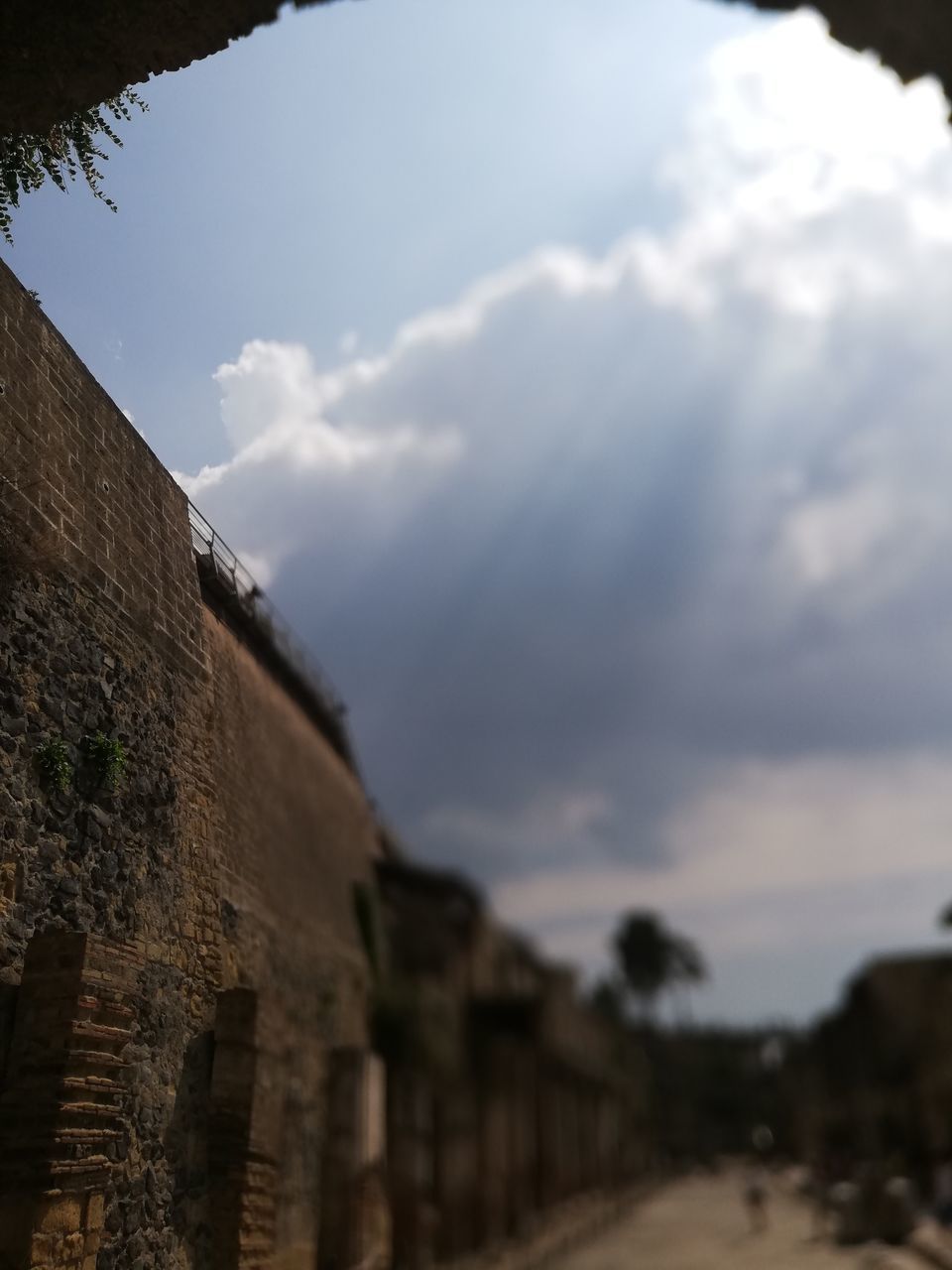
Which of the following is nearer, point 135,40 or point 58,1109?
point 58,1109

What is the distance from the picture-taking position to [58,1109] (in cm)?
524

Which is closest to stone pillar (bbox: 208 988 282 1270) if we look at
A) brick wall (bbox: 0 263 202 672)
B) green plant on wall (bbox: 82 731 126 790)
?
green plant on wall (bbox: 82 731 126 790)

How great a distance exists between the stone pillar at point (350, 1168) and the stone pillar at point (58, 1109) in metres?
4.25

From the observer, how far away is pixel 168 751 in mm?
7035

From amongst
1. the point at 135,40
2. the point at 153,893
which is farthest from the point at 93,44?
the point at 153,893

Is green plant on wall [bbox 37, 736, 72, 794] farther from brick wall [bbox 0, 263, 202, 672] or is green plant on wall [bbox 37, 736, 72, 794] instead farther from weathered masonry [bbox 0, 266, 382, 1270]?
brick wall [bbox 0, 263, 202, 672]

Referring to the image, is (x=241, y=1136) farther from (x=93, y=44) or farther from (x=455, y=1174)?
(x=455, y=1174)

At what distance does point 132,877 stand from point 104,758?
733mm

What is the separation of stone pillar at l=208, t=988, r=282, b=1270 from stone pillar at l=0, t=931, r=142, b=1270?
135cm

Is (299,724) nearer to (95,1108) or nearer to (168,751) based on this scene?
(168,751)

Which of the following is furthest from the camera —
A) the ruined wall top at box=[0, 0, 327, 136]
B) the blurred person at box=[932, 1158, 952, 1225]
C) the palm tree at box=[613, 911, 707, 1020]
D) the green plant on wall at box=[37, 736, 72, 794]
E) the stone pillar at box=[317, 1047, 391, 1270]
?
the palm tree at box=[613, 911, 707, 1020]

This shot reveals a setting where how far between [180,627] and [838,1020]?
55.3 meters

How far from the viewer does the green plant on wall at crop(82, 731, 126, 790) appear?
6227 mm

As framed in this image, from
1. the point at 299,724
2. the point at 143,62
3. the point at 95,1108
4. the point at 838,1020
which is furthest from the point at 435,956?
the point at 838,1020
